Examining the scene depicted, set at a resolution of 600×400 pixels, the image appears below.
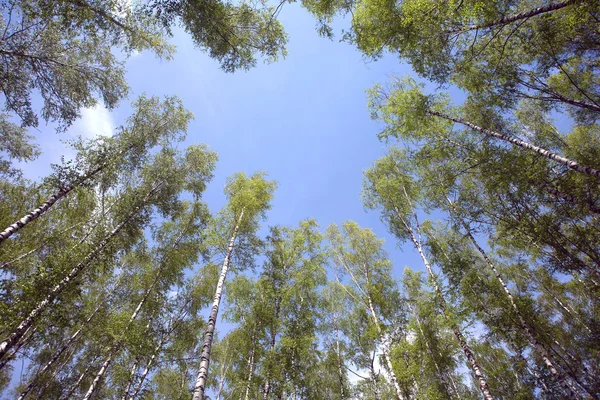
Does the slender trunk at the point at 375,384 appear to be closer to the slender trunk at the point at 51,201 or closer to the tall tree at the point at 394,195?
the tall tree at the point at 394,195

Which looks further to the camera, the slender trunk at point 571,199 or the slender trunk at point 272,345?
the slender trunk at point 272,345

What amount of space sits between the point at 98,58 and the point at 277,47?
6.30 metres

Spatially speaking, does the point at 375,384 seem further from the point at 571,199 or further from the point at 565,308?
the point at 565,308

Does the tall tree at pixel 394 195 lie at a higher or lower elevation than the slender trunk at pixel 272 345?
higher

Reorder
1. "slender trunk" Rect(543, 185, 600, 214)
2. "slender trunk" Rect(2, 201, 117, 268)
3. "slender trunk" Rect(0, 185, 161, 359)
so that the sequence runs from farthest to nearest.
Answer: "slender trunk" Rect(2, 201, 117, 268) → "slender trunk" Rect(543, 185, 600, 214) → "slender trunk" Rect(0, 185, 161, 359)

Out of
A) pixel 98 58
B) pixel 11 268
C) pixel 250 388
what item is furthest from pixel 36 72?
pixel 250 388

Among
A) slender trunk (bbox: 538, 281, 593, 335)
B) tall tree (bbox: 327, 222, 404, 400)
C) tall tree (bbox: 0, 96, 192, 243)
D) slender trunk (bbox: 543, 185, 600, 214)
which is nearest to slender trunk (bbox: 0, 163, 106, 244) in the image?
tall tree (bbox: 0, 96, 192, 243)

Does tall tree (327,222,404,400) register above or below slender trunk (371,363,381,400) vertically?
above

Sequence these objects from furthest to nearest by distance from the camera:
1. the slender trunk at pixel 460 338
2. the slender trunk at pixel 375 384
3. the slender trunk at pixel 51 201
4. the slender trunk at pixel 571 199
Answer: the slender trunk at pixel 375 384 < the slender trunk at pixel 460 338 < the slender trunk at pixel 571 199 < the slender trunk at pixel 51 201

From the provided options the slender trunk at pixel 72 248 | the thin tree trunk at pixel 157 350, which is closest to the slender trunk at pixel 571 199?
the thin tree trunk at pixel 157 350

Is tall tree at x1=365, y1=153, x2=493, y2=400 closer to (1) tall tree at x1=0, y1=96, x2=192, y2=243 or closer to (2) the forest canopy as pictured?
(2) the forest canopy

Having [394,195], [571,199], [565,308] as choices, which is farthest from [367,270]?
[565,308]

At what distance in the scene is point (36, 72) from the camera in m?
7.36

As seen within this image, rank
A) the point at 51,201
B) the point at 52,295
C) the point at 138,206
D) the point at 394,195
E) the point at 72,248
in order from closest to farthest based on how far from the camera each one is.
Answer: the point at 52,295 → the point at 51,201 → the point at 72,248 → the point at 138,206 → the point at 394,195
